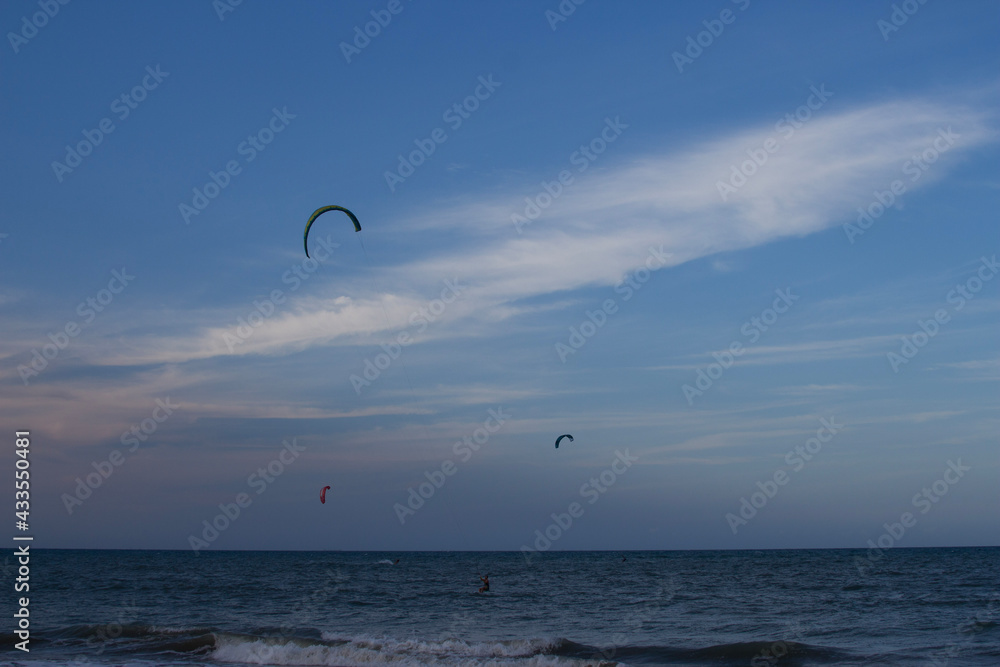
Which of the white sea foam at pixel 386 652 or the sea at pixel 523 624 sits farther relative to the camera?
the sea at pixel 523 624

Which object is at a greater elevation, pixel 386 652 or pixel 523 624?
pixel 523 624

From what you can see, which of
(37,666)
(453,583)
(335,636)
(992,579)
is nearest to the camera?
(37,666)

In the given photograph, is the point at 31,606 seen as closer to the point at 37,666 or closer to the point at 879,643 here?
the point at 37,666

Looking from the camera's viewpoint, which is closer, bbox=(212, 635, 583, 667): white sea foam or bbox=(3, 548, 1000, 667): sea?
bbox=(212, 635, 583, 667): white sea foam

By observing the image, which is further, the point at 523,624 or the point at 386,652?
the point at 523,624

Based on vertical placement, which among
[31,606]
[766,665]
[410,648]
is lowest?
[766,665]

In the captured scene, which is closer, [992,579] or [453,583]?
[992,579]

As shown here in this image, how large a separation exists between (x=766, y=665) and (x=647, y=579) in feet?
106

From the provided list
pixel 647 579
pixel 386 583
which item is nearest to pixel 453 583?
pixel 386 583

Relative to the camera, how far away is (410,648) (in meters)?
21.0

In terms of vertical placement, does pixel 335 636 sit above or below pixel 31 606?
below

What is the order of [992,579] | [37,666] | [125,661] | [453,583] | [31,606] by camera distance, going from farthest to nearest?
1. [453,583]
2. [992,579]
3. [31,606]
4. [125,661]
5. [37,666]

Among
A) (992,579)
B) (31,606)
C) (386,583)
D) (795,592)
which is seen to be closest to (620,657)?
(795,592)

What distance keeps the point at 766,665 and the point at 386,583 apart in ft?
106
